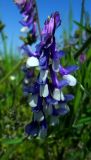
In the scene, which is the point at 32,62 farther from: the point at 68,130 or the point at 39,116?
the point at 68,130

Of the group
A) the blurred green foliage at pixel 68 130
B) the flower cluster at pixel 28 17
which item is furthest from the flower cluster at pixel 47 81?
the flower cluster at pixel 28 17

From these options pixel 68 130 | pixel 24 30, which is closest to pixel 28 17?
pixel 24 30

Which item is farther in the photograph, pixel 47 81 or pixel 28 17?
pixel 28 17

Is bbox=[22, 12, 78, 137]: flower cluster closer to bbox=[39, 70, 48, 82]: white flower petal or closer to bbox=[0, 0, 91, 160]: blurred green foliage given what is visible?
bbox=[39, 70, 48, 82]: white flower petal

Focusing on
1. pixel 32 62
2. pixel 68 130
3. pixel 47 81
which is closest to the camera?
pixel 32 62

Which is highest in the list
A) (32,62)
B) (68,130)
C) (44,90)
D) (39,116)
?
(32,62)

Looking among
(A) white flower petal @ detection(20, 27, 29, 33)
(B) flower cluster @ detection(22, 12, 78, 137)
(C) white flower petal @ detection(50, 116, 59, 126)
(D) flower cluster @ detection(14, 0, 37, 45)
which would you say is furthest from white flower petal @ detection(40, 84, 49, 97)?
(A) white flower petal @ detection(20, 27, 29, 33)

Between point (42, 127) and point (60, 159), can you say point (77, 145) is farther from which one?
point (42, 127)
